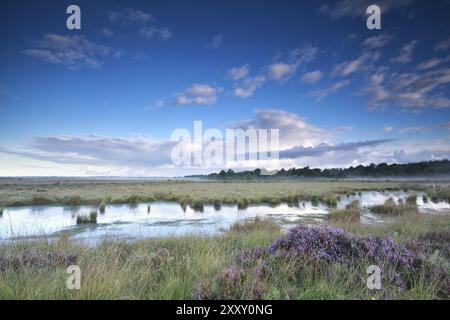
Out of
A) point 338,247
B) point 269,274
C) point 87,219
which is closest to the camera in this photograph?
point 269,274

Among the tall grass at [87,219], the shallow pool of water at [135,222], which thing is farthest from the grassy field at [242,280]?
the tall grass at [87,219]

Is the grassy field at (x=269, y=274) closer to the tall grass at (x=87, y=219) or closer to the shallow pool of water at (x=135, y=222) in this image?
the shallow pool of water at (x=135, y=222)

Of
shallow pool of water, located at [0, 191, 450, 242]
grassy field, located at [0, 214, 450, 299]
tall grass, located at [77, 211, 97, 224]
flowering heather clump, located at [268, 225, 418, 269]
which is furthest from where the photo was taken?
tall grass, located at [77, 211, 97, 224]

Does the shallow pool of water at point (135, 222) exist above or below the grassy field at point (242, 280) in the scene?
below

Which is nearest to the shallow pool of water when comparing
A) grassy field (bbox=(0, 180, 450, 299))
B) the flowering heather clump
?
grassy field (bbox=(0, 180, 450, 299))

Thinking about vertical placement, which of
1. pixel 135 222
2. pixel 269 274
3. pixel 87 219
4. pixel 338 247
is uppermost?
pixel 338 247

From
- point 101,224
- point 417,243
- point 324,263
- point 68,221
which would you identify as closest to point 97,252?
point 324,263

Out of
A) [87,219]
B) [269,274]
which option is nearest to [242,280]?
[269,274]

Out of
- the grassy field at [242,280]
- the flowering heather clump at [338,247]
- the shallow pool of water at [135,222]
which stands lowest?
the shallow pool of water at [135,222]

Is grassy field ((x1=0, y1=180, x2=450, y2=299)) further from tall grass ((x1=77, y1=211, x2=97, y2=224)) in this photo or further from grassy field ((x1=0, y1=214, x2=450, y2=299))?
tall grass ((x1=77, y1=211, x2=97, y2=224))

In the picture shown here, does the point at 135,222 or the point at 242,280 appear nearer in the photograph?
the point at 242,280

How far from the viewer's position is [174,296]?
12.6ft

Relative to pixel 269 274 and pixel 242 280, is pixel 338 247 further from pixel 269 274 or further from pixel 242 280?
pixel 242 280
